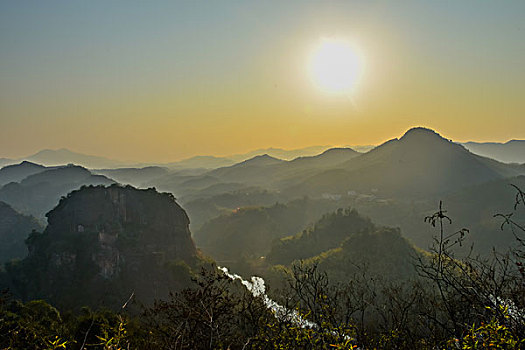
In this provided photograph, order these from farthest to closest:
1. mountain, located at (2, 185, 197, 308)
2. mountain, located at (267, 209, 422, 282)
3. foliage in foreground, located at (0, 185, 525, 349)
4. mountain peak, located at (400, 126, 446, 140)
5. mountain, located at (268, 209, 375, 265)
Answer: mountain peak, located at (400, 126, 446, 140) < mountain, located at (268, 209, 375, 265) < mountain, located at (267, 209, 422, 282) < mountain, located at (2, 185, 197, 308) < foliage in foreground, located at (0, 185, 525, 349)

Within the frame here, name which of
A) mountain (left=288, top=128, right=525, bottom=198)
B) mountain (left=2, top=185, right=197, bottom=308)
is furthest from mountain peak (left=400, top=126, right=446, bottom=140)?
mountain (left=2, top=185, right=197, bottom=308)

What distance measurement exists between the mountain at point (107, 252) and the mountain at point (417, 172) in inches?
4530

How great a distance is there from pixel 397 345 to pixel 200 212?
14532 centimetres

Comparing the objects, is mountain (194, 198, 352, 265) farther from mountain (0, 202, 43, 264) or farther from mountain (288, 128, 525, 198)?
mountain (0, 202, 43, 264)

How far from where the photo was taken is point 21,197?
6304 inches

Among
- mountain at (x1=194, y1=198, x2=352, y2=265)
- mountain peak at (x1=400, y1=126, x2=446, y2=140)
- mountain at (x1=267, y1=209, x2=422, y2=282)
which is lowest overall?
mountain at (x1=194, y1=198, x2=352, y2=265)

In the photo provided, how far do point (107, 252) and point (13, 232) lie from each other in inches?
2295

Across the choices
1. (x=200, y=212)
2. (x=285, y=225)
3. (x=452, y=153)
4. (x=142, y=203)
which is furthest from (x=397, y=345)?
(x=452, y=153)

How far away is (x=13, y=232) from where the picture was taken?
3366 inches

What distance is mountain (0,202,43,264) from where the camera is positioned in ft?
257

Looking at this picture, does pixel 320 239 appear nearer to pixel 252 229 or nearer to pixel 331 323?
pixel 252 229

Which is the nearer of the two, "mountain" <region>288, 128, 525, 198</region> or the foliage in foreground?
the foliage in foreground

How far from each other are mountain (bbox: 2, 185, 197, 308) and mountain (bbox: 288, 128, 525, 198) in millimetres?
115067

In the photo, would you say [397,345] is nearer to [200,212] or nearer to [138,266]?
[138,266]
